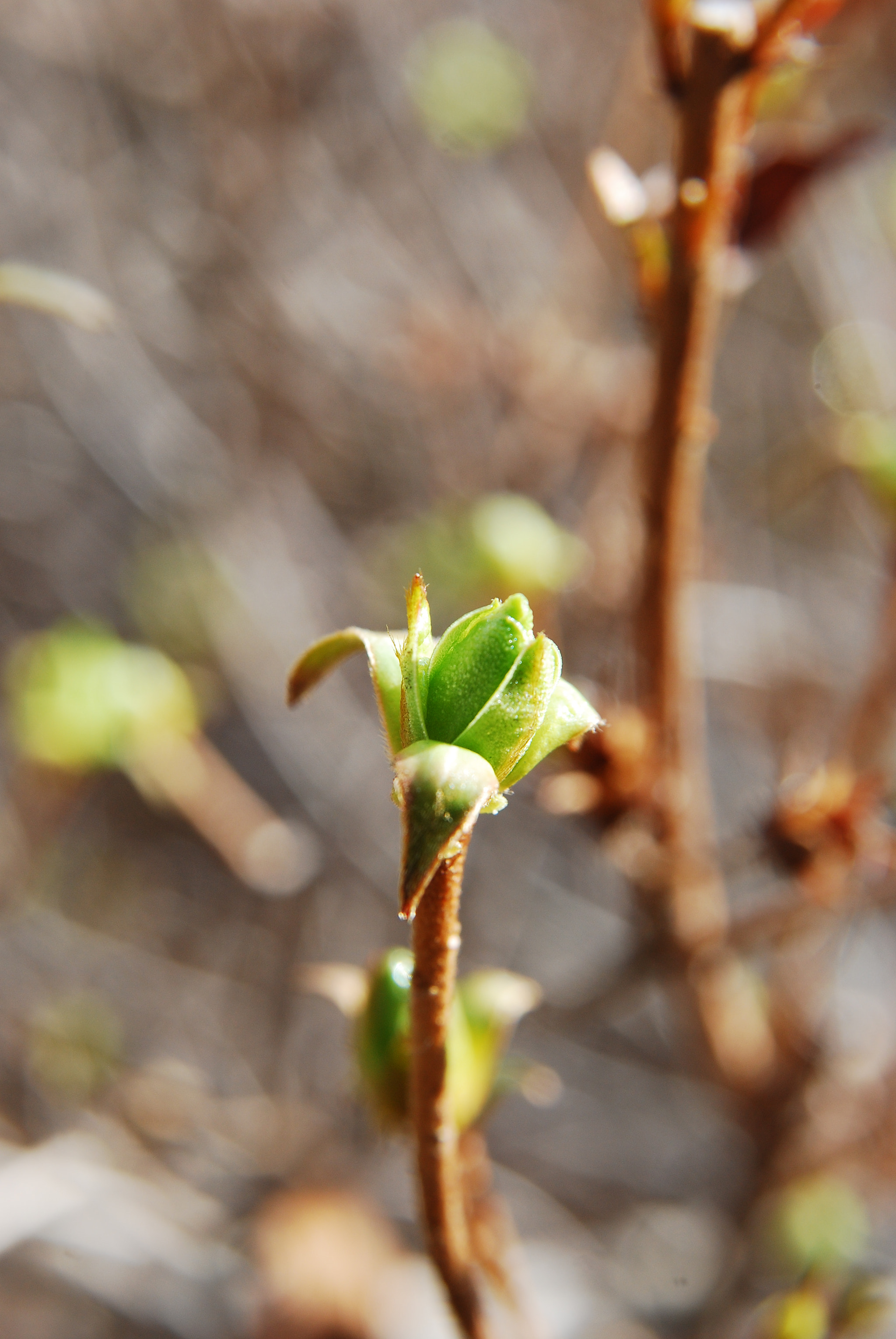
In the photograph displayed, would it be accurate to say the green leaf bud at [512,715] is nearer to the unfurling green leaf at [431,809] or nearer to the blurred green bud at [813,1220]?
the unfurling green leaf at [431,809]

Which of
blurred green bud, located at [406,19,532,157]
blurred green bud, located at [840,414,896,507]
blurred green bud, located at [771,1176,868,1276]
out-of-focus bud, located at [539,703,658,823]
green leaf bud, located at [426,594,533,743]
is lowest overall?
blurred green bud, located at [771,1176,868,1276]

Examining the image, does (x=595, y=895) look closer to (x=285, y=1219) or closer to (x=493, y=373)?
(x=285, y=1219)

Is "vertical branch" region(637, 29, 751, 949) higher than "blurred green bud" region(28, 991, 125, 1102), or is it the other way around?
"blurred green bud" region(28, 991, 125, 1102)

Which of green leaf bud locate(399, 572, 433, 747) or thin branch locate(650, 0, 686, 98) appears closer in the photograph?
green leaf bud locate(399, 572, 433, 747)

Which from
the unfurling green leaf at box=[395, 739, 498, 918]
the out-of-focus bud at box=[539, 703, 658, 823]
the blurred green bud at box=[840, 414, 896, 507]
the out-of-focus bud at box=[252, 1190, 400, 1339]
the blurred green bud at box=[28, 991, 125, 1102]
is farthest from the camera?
the blurred green bud at box=[28, 991, 125, 1102]

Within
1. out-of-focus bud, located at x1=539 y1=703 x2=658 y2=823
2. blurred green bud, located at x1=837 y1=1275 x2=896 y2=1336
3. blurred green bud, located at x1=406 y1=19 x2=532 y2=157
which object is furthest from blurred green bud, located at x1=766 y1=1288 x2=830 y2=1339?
blurred green bud, located at x1=406 y1=19 x2=532 y2=157

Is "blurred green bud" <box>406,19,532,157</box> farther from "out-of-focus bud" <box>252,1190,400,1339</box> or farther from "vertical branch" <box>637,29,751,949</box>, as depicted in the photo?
"out-of-focus bud" <box>252,1190,400,1339</box>

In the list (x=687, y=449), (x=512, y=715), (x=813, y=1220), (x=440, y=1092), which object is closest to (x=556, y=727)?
(x=512, y=715)

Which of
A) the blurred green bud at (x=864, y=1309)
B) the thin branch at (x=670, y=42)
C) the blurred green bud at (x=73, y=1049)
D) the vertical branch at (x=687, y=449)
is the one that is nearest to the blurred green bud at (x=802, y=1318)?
the blurred green bud at (x=864, y=1309)
